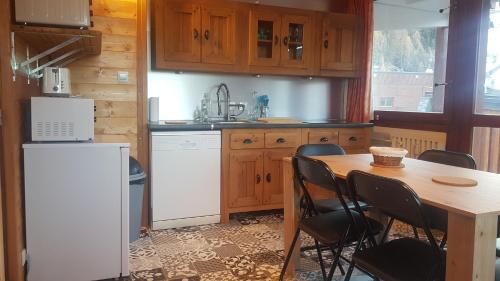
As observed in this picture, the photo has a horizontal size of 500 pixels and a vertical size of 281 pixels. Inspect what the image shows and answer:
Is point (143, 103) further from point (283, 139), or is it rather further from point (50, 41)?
point (283, 139)

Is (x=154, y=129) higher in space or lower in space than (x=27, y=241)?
higher

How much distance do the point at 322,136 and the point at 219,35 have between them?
4.61 feet

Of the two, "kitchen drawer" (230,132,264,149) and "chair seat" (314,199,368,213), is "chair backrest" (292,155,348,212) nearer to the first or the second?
Answer: "chair seat" (314,199,368,213)

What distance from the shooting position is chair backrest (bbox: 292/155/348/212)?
1931 mm

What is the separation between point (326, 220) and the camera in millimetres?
2189

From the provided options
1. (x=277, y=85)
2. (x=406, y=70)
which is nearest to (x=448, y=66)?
(x=406, y=70)

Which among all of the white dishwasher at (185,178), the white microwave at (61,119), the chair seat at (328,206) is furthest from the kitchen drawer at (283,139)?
the white microwave at (61,119)

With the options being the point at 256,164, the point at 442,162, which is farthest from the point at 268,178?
the point at 442,162

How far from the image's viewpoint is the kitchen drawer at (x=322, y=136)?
3803mm

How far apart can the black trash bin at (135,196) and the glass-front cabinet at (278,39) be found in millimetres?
1570

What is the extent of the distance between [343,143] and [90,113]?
252 centimetres

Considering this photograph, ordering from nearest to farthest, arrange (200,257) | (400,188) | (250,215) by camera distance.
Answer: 1. (400,188)
2. (200,257)
3. (250,215)

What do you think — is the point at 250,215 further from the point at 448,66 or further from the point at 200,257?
the point at 448,66

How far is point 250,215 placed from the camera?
148 inches
